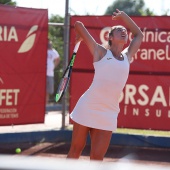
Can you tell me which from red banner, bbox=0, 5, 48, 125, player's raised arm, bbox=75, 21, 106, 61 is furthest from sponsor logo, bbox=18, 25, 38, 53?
player's raised arm, bbox=75, 21, 106, 61

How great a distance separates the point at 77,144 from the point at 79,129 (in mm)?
186

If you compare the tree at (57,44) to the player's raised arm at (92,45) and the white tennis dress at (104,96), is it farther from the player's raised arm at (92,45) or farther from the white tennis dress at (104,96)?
the white tennis dress at (104,96)

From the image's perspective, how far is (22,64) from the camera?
781 cm

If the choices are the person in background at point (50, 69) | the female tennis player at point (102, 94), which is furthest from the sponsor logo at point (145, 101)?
the person in background at point (50, 69)

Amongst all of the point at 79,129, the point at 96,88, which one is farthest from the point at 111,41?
the point at 79,129

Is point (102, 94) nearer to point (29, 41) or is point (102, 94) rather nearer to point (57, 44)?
point (29, 41)

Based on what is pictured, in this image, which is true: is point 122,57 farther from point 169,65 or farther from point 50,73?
point 50,73

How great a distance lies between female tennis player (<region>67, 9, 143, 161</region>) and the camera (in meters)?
4.26

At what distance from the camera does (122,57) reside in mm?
4406

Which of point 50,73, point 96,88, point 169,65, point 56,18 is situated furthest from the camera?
point 56,18

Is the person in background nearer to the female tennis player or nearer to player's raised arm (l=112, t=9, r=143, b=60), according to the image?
player's raised arm (l=112, t=9, r=143, b=60)

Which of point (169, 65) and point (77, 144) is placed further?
point (169, 65)

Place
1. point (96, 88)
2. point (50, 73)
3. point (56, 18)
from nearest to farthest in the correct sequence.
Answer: point (96, 88) → point (50, 73) → point (56, 18)

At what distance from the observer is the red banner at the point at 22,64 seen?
25.1ft
